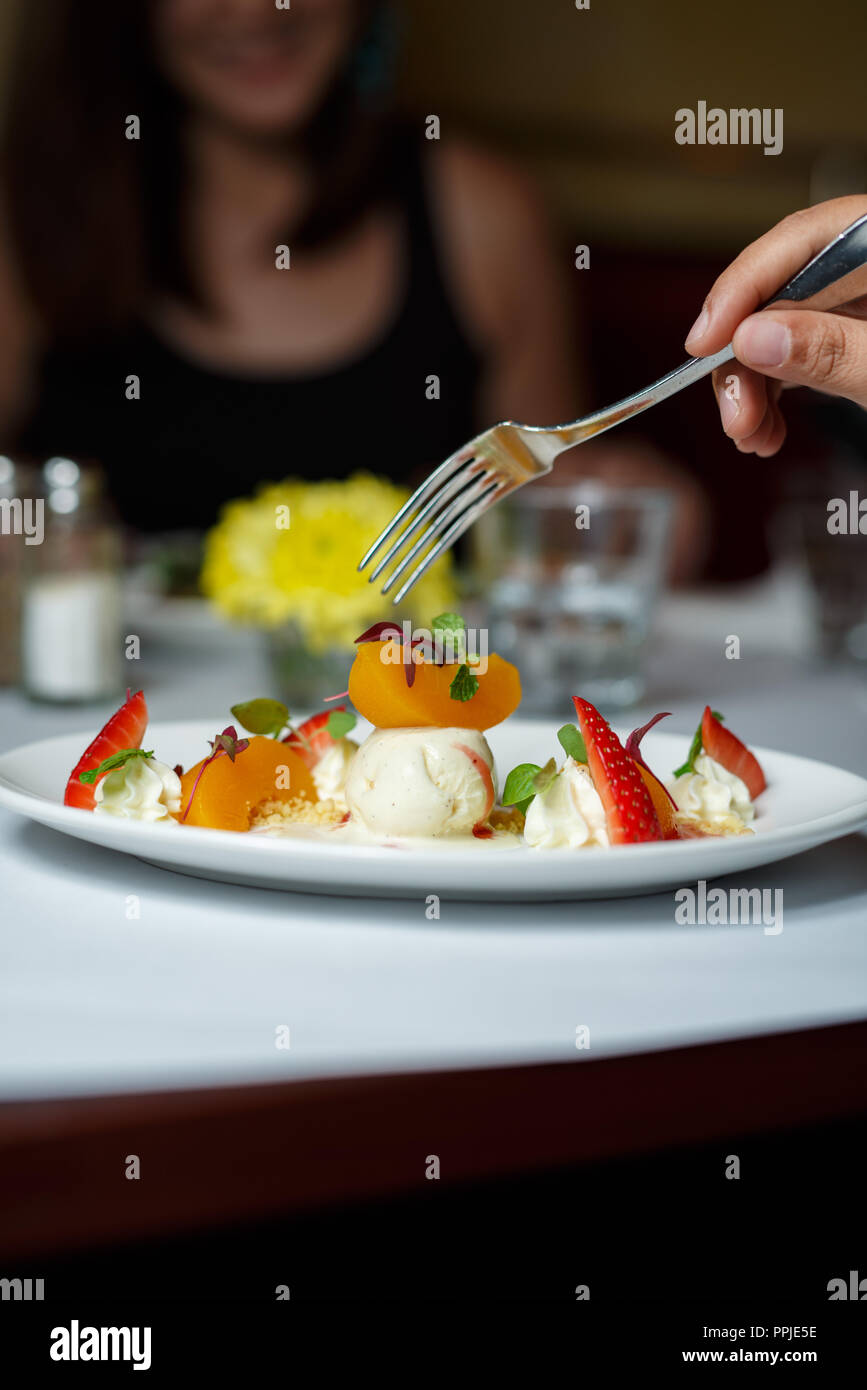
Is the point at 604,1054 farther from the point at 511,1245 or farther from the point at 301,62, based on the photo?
the point at 301,62

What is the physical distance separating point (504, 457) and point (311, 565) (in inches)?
15.6

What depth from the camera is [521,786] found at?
702 mm

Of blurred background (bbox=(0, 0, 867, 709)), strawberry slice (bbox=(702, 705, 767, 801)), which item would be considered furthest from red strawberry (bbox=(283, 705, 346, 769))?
blurred background (bbox=(0, 0, 867, 709))

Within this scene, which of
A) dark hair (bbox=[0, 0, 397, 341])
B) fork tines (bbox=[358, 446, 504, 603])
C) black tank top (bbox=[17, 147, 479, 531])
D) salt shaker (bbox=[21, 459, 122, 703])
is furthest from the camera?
black tank top (bbox=[17, 147, 479, 531])

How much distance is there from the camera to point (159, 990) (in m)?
0.58

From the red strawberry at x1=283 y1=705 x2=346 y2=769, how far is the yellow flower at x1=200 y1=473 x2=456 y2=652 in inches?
15.5

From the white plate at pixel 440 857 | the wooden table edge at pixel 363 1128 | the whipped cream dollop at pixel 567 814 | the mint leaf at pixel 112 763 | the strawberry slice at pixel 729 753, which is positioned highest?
the strawberry slice at pixel 729 753

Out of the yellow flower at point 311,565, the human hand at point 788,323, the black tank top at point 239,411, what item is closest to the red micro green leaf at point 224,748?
the human hand at point 788,323

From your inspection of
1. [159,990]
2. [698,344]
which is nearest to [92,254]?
[698,344]

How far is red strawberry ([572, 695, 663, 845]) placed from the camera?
26.6 inches

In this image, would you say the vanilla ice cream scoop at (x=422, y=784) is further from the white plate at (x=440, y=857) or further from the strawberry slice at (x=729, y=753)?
the strawberry slice at (x=729, y=753)

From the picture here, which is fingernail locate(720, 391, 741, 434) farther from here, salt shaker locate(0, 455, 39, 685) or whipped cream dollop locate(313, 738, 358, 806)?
salt shaker locate(0, 455, 39, 685)

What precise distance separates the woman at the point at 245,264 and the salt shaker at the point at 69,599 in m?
1.37

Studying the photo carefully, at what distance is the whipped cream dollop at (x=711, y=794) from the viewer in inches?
30.4
